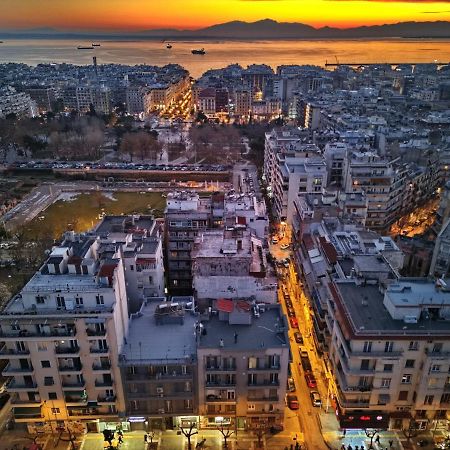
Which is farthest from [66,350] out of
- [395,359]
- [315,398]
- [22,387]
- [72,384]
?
[395,359]

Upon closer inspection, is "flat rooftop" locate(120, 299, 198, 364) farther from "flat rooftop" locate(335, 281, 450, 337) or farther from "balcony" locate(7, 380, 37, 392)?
"flat rooftop" locate(335, 281, 450, 337)

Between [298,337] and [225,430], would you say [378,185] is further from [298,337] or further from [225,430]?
[225,430]

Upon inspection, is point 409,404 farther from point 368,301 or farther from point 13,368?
point 13,368

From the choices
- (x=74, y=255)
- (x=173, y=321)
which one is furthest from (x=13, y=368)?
(x=173, y=321)

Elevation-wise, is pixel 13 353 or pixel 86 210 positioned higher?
pixel 13 353

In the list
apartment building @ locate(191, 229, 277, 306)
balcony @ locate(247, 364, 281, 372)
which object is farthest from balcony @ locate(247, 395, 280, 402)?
apartment building @ locate(191, 229, 277, 306)

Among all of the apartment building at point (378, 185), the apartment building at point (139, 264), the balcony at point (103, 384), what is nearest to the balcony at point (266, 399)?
the balcony at point (103, 384)

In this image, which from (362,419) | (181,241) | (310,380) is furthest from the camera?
(181,241)
